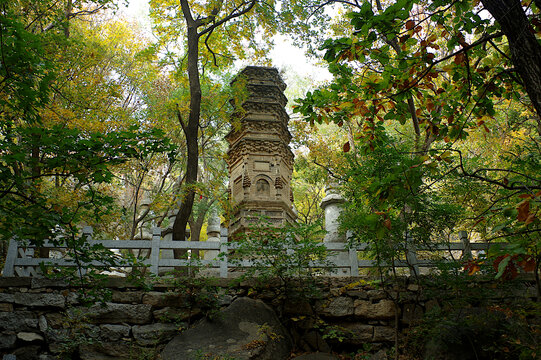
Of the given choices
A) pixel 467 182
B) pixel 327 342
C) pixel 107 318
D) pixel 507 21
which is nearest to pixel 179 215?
pixel 107 318

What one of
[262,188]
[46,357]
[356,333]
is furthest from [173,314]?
[262,188]

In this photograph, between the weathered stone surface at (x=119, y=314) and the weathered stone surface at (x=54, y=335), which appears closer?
the weathered stone surface at (x=54, y=335)

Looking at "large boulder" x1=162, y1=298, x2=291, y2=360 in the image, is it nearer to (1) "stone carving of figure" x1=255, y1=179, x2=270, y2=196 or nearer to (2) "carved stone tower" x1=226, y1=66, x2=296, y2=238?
(2) "carved stone tower" x1=226, y1=66, x2=296, y2=238

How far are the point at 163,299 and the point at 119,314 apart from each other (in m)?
0.78

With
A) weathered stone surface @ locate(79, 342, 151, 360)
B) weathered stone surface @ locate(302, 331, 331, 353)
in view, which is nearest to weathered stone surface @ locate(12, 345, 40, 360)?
weathered stone surface @ locate(79, 342, 151, 360)

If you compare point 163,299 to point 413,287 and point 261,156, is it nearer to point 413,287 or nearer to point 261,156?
point 413,287

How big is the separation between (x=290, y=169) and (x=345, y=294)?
23.4ft

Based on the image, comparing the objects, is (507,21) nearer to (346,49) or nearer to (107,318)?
(346,49)

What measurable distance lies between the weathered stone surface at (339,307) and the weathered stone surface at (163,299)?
8.82ft

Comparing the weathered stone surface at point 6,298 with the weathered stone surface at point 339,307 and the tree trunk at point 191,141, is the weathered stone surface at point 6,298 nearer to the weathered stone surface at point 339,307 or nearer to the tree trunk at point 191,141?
the tree trunk at point 191,141

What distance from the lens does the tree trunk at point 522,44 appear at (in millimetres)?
3217

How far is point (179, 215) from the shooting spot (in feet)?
32.3

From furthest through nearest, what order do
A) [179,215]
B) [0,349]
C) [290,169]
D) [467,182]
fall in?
[290,169] < [179,215] < [467,182] < [0,349]

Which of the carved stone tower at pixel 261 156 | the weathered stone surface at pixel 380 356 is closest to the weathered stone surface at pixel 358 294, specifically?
the weathered stone surface at pixel 380 356
